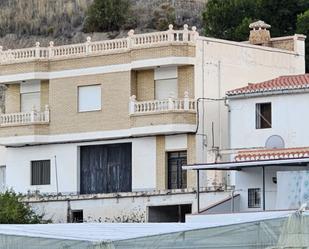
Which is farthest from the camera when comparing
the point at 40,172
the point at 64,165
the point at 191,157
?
the point at 40,172

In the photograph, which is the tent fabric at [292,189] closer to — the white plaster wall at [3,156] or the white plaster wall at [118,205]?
the white plaster wall at [118,205]

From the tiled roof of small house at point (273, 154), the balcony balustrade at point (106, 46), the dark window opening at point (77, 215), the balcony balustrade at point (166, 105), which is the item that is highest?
the balcony balustrade at point (106, 46)

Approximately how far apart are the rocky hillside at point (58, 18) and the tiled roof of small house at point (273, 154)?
39.3 meters

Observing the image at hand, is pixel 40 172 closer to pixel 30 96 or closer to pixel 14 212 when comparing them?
pixel 30 96

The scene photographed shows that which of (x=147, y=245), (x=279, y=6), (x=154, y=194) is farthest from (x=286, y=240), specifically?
(x=279, y=6)

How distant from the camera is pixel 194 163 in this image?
56844 millimetres

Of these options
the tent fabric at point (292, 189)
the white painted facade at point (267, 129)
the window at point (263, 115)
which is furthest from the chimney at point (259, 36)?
the tent fabric at point (292, 189)

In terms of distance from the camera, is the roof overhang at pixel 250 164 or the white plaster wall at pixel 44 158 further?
the white plaster wall at pixel 44 158

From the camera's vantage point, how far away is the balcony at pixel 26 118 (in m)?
61.6

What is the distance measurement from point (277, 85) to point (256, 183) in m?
4.62

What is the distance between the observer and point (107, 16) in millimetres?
91000

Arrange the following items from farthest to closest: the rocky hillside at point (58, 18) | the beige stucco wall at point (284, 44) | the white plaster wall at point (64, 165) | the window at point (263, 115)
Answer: the rocky hillside at point (58, 18)
the beige stucco wall at point (284, 44)
the white plaster wall at point (64, 165)
the window at point (263, 115)

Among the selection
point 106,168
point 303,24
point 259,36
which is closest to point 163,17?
point 303,24

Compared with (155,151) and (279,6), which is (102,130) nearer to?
(155,151)
